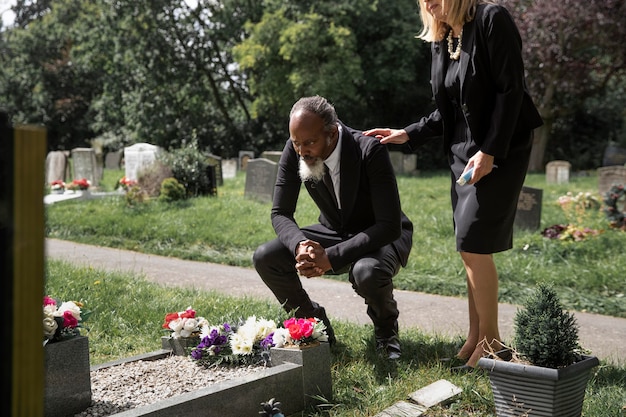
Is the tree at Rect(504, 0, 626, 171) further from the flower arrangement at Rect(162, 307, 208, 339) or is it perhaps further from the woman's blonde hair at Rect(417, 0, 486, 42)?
the flower arrangement at Rect(162, 307, 208, 339)

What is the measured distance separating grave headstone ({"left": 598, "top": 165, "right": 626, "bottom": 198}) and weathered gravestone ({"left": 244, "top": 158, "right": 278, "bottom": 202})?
19.9 feet

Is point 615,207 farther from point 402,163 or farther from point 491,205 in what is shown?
point 402,163

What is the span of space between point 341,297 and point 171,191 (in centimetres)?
686

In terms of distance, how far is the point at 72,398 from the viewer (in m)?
2.98

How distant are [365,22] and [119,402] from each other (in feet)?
83.4

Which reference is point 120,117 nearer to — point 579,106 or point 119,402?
point 579,106

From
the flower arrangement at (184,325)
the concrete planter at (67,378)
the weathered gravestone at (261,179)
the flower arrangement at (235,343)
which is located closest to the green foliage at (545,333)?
the flower arrangement at (235,343)

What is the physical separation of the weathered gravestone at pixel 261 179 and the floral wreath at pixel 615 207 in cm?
557

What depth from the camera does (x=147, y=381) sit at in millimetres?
3361

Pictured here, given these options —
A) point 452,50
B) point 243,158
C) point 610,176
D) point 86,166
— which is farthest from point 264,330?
point 243,158

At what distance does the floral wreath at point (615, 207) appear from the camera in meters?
9.15

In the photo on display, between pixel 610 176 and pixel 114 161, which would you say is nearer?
pixel 610 176

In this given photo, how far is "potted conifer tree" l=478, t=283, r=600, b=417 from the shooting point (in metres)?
2.70

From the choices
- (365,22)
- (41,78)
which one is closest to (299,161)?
(365,22)
